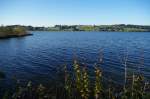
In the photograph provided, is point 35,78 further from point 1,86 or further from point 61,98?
point 61,98

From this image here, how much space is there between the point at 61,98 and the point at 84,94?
8.86 m

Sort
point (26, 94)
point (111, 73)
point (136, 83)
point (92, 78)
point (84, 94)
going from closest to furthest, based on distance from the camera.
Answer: point (84, 94) < point (136, 83) < point (26, 94) < point (92, 78) < point (111, 73)

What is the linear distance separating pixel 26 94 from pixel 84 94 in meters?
11.0

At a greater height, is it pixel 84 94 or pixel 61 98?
pixel 84 94

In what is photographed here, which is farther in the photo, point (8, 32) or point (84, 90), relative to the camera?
point (8, 32)

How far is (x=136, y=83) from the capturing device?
37.3ft

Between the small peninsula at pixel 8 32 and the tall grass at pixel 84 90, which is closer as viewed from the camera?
the tall grass at pixel 84 90

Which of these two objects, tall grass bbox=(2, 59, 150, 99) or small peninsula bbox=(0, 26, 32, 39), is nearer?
tall grass bbox=(2, 59, 150, 99)

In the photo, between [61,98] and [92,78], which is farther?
[92,78]

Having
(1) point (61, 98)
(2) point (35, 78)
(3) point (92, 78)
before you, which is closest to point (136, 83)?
(1) point (61, 98)

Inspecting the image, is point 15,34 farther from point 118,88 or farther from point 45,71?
point 118,88

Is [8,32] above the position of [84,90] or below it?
below

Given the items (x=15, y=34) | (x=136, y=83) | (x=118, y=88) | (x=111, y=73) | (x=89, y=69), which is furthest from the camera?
(x=15, y=34)

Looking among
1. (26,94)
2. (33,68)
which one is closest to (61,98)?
(26,94)
